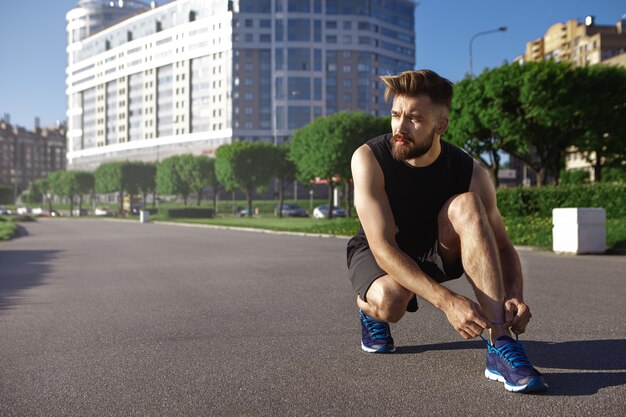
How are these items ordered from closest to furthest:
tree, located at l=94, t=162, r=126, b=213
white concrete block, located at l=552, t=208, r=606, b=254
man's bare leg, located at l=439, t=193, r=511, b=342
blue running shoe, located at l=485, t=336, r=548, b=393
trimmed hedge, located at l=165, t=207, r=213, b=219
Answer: blue running shoe, located at l=485, t=336, r=548, b=393 < man's bare leg, located at l=439, t=193, r=511, b=342 < white concrete block, located at l=552, t=208, r=606, b=254 < trimmed hedge, located at l=165, t=207, r=213, b=219 < tree, located at l=94, t=162, r=126, b=213

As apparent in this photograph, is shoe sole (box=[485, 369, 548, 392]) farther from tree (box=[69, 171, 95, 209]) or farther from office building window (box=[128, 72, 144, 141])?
office building window (box=[128, 72, 144, 141])

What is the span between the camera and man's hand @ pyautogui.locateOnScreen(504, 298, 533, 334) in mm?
3270

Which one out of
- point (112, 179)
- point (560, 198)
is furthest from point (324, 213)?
point (112, 179)

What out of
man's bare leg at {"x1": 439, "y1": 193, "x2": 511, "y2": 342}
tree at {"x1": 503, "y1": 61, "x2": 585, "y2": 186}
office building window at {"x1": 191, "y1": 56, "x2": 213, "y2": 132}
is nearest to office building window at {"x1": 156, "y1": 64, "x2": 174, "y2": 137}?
office building window at {"x1": 191, "y1": 56, "x2": 213, "y2": 132}

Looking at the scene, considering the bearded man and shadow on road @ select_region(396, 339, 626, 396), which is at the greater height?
the bearded man

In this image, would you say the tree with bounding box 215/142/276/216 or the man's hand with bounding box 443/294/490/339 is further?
the tree with bounding box 215/142/276/216

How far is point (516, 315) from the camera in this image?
3.29m

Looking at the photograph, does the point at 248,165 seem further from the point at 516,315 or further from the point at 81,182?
the point at 516,315

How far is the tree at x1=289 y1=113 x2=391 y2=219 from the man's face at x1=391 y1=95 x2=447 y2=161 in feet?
155

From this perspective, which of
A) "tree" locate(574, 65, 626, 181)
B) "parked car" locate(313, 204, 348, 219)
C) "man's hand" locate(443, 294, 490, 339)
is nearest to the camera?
"man's hand" locate(443, 294, 490, 339)

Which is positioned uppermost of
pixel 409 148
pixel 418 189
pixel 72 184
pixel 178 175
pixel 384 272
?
pixel 178 175

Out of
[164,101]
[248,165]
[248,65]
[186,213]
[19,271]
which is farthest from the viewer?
[164,101]

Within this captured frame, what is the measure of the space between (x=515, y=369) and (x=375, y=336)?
118 centimetres

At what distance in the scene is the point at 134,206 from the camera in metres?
108
